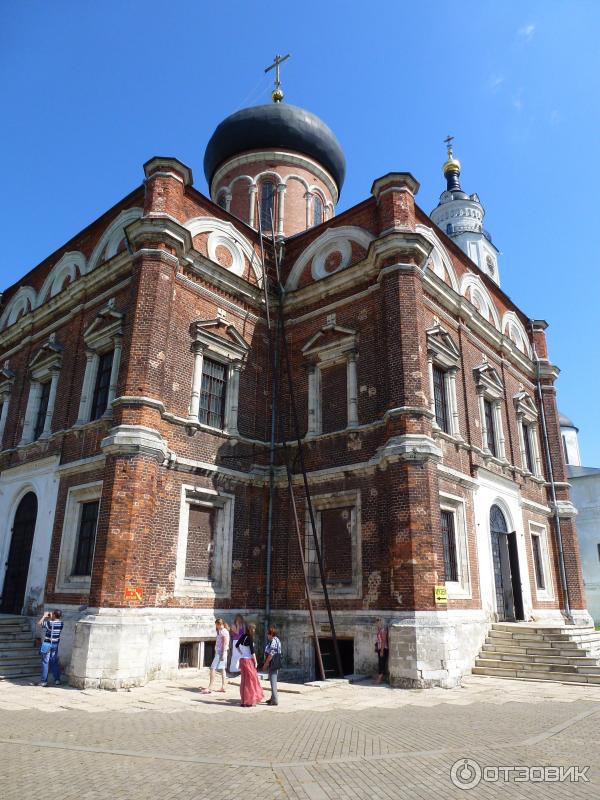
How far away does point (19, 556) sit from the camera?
→ 16859mm

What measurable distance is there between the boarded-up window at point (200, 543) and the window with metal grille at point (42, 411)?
6.21 m

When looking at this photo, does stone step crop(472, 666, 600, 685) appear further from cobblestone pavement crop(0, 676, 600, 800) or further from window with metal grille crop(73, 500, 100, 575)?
window with metal grille crop(73, 500, 100, 575)

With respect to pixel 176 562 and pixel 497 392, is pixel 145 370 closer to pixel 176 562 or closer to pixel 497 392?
pixel 176 562

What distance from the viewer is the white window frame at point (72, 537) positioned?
48.0 feet

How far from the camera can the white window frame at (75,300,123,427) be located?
15750 millimetres

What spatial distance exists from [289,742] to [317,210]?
70.6ft

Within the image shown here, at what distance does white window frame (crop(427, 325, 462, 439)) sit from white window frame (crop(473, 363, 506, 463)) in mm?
1595

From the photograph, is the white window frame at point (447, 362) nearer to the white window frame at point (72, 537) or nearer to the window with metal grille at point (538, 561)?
the window with metal grille at point (538, 561)

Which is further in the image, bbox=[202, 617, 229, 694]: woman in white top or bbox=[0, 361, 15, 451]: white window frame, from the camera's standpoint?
bbox=[0, 361, 15, 451]: white window frame

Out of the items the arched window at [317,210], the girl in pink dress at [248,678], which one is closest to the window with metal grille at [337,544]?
the girl in pink dress at [248,678]

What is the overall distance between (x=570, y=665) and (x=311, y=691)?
638 cm

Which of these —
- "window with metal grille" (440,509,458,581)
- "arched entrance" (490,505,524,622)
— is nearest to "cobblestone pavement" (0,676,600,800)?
"window with metal grille" (440,509,458,581)

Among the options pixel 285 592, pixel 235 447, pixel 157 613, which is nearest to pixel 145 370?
pixel 235 447

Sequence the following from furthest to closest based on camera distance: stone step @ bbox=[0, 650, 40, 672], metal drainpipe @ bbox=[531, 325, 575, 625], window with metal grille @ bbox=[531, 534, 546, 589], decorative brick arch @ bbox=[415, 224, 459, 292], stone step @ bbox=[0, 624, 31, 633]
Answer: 1. metal drainpipe @ bbox=[531, 325, 575, 625]
2. window with metal grille @ bbox=[531, 534, 546, 589]
3. decorative brick arch @ bbox=[415, 224, 459, 292]
4. stone step @ bbox=[0, 624, 31, 633]
5. stone step @ bbox=[0, 650, 40, 672]
